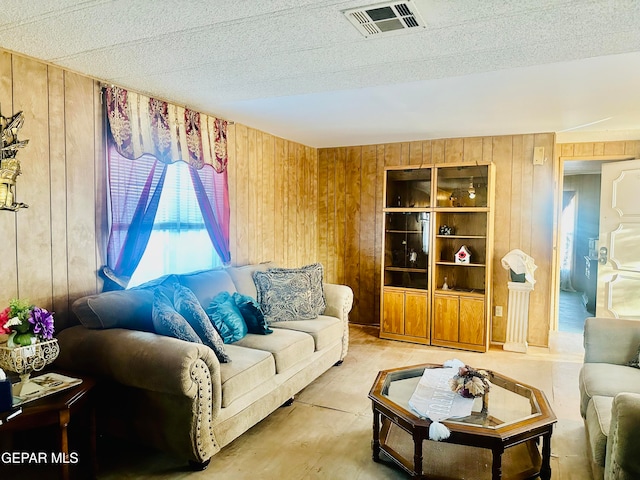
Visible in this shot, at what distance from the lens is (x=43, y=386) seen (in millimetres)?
2105

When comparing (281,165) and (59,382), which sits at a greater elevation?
(281,165)

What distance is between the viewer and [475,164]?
4.52m

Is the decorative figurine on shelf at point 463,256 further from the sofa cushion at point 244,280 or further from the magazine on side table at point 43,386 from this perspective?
the magazine on side table at point 43,386

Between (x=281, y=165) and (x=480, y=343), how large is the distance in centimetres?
291

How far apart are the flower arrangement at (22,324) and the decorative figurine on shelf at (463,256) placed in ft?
12.6

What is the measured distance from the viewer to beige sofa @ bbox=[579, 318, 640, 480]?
1.69 meters

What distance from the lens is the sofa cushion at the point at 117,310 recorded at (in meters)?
2.55

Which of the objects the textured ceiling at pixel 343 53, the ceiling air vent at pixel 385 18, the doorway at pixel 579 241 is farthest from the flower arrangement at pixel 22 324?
the doorway at pixel 579 241

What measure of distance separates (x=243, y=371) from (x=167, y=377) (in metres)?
0.54

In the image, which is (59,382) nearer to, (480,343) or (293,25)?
(293,25)

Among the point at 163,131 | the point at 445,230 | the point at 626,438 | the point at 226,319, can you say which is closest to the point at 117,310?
the point at 226,319

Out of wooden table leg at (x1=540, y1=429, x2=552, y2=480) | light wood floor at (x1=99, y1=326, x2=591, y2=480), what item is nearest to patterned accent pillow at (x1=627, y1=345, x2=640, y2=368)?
light wood floor at (x1=99, y1=326, x2=591, y2=480)

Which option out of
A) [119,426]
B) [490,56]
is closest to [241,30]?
[490,56]

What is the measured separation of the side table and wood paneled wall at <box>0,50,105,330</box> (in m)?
0.62
